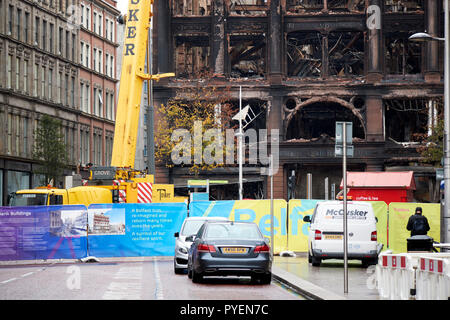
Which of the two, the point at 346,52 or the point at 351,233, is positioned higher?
the point at 346,52

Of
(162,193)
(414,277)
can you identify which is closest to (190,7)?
(162,193)

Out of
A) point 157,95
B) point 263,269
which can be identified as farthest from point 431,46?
point 263,269

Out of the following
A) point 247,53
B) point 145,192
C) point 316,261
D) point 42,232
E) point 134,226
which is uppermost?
point 247,53

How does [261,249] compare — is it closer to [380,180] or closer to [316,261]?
[316,261]

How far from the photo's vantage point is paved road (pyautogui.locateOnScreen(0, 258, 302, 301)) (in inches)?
715

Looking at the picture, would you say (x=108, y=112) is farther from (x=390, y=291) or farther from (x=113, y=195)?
(x=390, y=291)

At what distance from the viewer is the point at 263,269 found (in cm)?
2173

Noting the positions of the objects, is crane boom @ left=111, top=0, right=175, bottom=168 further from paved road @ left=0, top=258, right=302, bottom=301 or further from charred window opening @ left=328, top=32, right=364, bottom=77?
charred window opening @ left=328, top=32, right=364, bottom=77

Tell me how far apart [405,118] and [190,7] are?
17903 mm

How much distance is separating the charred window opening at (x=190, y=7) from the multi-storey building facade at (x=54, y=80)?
11.5 m

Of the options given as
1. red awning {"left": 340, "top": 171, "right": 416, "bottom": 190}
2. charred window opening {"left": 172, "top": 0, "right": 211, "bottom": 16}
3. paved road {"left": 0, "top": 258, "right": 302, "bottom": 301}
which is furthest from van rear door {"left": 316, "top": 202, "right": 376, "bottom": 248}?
charred window opening {"left": 172, "top": 0, "right": 211, "bottom": 16}

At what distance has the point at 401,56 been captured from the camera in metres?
69.8

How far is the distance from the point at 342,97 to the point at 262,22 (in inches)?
295

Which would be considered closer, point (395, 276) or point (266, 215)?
point (395, 276)
